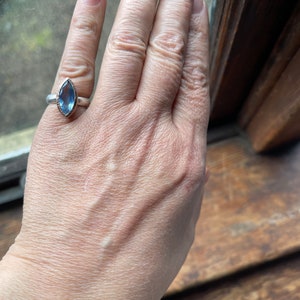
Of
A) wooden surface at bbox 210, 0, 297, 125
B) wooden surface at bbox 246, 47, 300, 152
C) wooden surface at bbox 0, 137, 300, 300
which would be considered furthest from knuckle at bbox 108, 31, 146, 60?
wooden surface at bbox 0, 137, 300, 300

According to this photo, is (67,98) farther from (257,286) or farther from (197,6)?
(257,286)

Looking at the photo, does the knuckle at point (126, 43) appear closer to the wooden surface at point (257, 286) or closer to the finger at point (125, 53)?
the finger at point (125, 53)

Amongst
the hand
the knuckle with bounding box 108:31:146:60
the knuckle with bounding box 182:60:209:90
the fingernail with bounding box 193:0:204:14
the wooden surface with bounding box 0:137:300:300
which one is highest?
the fingernail with bounding box 193:0:204:14

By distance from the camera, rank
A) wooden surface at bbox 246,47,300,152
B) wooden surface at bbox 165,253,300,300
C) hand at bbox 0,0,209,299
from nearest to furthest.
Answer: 1. hand at bbox 0,0,209,299
2. wooden surface at bbox 246,47,300,152
3. wooden surface at bbox 165,253,300,300

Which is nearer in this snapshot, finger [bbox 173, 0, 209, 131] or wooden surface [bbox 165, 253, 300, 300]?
finger [bbox 173, 0, 209, 131]

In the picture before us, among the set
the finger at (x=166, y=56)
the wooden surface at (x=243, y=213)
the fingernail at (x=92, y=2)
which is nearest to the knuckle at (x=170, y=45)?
the finger at (x=166, y=56)

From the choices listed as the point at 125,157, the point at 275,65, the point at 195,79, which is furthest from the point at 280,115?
the point at 125,157

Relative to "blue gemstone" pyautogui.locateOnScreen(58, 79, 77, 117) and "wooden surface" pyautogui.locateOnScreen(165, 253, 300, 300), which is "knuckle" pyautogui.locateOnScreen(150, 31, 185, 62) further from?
"wooden surface" pyautogui.locateOnScreen(165, 253, 300, 300)
